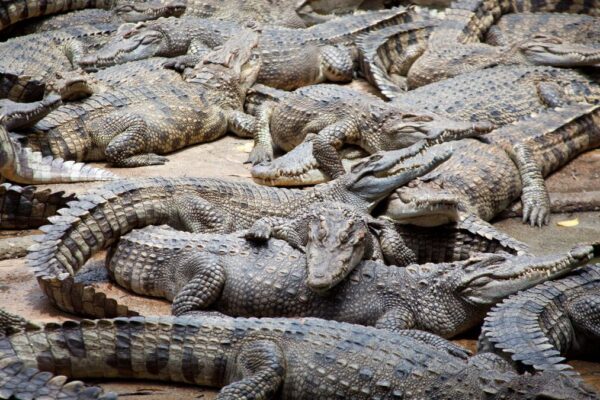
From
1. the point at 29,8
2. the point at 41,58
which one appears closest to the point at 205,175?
the point at 41,58

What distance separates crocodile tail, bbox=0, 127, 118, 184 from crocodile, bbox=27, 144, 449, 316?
990 mm

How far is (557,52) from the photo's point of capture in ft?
27.0

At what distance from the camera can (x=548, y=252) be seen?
5.92 m

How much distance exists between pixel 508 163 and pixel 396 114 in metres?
0.89

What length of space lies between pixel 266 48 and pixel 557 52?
2.49 metres

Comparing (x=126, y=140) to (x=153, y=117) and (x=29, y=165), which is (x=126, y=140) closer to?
(x=153, y=117)

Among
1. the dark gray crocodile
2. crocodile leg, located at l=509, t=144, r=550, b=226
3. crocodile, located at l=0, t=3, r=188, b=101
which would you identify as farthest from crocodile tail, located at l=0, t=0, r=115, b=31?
crocodile leg, located at l=509, t=144, r=550, b=226

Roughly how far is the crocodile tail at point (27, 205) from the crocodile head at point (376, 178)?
1671 mm

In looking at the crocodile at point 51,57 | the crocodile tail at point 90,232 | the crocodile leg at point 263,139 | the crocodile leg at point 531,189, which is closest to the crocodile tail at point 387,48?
the crocodile leg at point 263,139

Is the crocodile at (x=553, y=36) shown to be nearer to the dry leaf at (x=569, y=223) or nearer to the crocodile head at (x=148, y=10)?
the dry leaf at (x=569, y=223)

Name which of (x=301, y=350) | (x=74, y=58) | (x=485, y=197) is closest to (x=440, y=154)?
(x=485, y=197)

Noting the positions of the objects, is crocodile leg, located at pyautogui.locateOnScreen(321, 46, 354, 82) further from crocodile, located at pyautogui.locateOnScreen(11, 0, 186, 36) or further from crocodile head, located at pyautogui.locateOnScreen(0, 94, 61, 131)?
crocodile head, located at pyautogui.locateOnScreen(0, 94, 61, 131)

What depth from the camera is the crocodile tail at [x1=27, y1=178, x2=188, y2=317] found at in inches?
192

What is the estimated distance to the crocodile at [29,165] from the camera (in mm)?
6520
